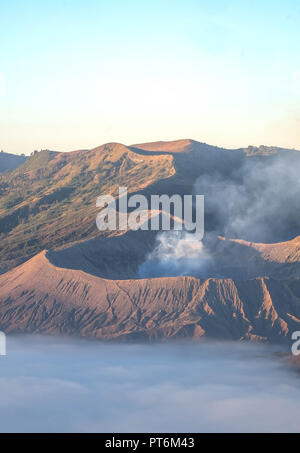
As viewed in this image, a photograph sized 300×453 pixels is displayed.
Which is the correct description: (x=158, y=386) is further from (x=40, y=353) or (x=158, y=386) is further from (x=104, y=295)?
(x=104, y=295)

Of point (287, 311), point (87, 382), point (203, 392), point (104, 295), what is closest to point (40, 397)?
point (87, 382)

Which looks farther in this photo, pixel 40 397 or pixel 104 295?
pixel 104 295

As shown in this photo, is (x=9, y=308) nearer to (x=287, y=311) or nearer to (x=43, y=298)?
(x=43, y=298)

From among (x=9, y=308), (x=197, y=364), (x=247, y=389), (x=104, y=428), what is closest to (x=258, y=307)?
(x=197, y=364)
